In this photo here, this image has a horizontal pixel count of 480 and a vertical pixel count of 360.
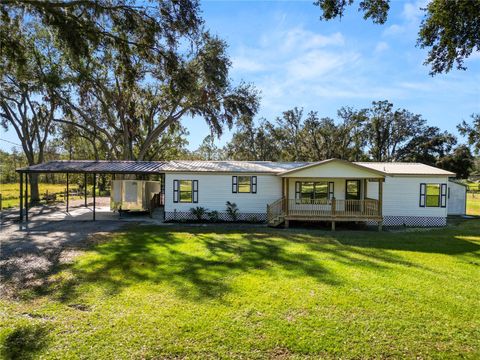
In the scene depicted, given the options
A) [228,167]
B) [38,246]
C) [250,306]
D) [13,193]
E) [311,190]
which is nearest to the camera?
[250,306]

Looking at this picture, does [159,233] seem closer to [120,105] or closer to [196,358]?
[196,358]

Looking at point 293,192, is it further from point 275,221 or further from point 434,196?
point 434,196

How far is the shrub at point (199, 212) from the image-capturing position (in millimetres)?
16797

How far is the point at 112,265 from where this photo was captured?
27.1ft

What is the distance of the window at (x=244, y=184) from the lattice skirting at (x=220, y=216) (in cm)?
139

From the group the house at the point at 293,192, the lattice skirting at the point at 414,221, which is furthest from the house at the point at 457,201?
the lattice skirting at the point at 414,221

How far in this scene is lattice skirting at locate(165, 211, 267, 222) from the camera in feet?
55.7

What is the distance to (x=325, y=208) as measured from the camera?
16.7 meters

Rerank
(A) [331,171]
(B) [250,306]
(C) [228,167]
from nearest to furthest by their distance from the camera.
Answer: (B) [250,306] → (A) [331,171] → (C) [228,167]

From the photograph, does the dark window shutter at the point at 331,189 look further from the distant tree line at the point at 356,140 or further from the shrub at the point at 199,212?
the distant tree line at the point at 356,140

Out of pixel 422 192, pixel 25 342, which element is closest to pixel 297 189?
pixel 422 192

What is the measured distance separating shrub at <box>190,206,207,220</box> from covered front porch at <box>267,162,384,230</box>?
3.85 metres

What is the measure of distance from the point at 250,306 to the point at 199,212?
37.3 feet

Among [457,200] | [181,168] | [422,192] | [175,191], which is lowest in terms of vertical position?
[457,200]
